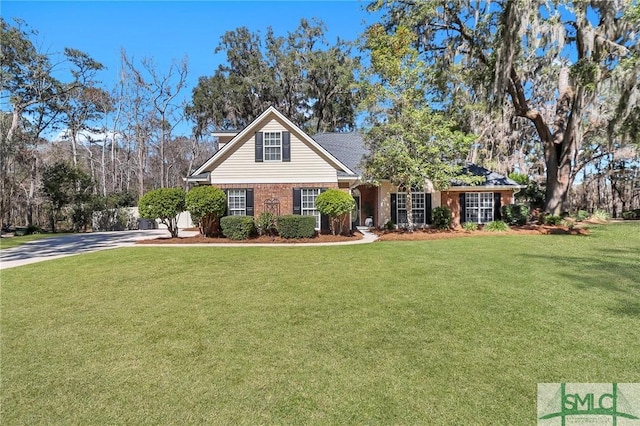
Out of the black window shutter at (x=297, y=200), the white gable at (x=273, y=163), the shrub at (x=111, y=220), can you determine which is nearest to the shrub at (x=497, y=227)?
the white gable at (x=273, y=163)

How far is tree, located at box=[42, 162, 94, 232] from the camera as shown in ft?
68.0

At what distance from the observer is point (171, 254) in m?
10.5

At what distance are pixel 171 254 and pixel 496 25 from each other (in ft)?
51.4

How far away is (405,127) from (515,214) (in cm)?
768

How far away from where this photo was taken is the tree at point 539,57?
43.3 feet

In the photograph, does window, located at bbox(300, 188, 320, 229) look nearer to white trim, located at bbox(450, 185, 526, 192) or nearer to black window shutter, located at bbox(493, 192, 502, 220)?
white trim, located at bbox(450, 185, 526, 192)

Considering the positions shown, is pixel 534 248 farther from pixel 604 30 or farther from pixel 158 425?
pixel 158 425

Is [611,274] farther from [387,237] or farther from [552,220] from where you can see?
[552,220]

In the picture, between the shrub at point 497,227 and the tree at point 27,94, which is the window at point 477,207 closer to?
the shrub at point 497,227

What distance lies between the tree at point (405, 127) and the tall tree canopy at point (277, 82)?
15837 millimetres

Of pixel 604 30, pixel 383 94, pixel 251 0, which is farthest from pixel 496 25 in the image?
pixel 251 0

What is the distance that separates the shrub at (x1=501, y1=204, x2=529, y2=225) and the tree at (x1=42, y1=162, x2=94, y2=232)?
2424 cm

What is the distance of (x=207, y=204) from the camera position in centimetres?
1387

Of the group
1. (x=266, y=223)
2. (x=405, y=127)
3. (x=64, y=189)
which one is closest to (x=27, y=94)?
(x=64, y=189)
